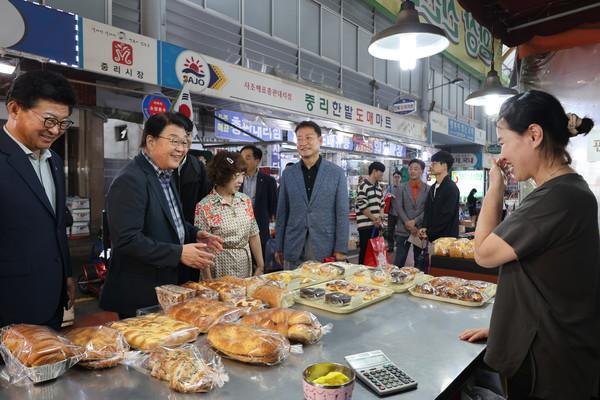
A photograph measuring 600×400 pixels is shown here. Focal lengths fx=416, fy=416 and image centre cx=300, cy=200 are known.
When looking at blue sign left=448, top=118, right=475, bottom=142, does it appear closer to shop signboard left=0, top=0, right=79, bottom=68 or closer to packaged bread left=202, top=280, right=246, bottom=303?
shop signboard left=0, top=0, right=79, bottom=68

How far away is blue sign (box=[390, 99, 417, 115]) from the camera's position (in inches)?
405

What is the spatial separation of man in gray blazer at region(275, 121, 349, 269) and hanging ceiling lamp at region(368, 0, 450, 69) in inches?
31.5

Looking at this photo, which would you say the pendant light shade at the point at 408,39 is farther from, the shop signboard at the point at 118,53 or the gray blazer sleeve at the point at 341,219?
the shop signboard at the point at 118,53

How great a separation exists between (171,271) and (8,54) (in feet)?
10.8

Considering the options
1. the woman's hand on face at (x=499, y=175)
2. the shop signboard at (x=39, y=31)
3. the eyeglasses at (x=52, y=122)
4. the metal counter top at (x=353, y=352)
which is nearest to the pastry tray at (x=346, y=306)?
the metal counter top at (x=353, y=352)

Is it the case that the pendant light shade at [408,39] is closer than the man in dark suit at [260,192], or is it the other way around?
the pendant light shade at [408,39]

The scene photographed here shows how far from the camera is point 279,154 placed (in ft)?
31.5

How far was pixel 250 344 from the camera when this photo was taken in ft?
4.39

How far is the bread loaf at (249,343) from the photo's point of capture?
131 centimetres

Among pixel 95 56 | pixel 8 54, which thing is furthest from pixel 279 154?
pixel 8 54

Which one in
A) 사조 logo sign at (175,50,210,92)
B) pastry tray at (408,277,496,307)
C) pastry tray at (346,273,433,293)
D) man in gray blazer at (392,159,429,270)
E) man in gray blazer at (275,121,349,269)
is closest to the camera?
pastry tray at (408,277,496,307)

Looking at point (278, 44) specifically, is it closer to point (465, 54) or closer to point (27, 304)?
point (465, 54)

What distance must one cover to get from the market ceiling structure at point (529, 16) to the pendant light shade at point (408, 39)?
359 millimetres

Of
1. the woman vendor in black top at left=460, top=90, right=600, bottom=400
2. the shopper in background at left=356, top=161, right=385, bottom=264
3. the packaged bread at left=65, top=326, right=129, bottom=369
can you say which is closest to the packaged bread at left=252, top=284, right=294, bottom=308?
the packaged bread at left=65, top=326, right=129, bottom=369
